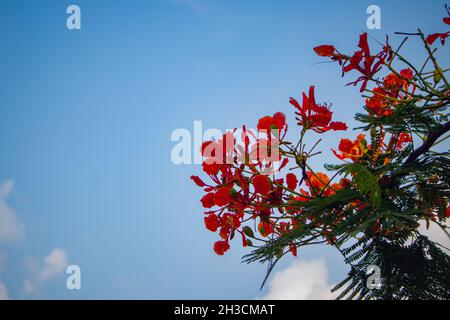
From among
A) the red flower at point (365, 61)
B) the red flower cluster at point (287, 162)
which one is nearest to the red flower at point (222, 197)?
the red flower cluster at point (287, 162)

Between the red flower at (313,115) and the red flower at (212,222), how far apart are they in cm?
43

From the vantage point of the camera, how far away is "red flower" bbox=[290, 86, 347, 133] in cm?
116

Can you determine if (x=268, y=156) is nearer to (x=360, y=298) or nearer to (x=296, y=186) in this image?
(x=296, y=186)

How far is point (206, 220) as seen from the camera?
1.31m

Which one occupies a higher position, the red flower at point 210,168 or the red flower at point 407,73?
the red flower at point 407,73

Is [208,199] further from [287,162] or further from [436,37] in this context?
[436,37]

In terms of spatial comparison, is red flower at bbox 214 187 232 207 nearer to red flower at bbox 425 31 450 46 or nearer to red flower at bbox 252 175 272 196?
red flower at bbox 252 175 272 196

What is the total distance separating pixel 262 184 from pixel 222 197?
139 mm

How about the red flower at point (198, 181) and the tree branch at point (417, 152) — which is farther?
the red flower at point (198, 181)

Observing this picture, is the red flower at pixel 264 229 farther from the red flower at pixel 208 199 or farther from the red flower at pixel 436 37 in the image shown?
the red flower at pixel 436 37

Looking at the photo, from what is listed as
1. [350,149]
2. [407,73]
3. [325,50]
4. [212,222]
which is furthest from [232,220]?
[407,73]

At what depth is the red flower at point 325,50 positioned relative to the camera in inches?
48.9

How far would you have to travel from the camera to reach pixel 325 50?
4.08 ft
